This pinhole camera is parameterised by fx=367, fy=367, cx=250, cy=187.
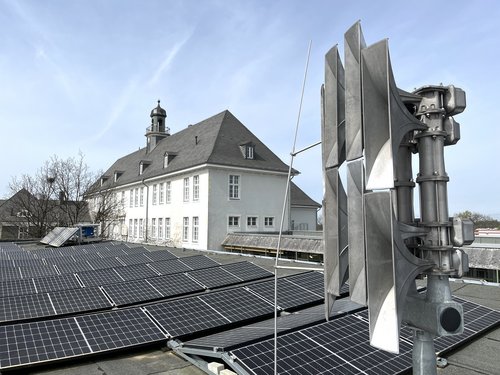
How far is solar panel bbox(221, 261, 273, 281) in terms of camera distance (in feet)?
29.8

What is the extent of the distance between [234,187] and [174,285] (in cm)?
2953

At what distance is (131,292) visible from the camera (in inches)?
309

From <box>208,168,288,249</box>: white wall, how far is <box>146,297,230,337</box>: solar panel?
29263mm

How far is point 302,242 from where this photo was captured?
26547 mm

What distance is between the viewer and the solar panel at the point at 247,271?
9.08m

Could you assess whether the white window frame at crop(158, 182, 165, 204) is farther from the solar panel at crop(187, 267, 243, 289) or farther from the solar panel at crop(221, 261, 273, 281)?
the solar panel at crop(187, 267, 243, 289)

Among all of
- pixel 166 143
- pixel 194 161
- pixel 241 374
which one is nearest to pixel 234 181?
pixel 194 161

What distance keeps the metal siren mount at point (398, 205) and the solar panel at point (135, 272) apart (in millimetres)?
8546

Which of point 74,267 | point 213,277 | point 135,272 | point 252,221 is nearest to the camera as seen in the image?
point 213,277

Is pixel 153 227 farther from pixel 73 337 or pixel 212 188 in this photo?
pixel 73 337

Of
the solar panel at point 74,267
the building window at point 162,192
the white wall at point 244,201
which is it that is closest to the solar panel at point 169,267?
the solar panel at point 74,267

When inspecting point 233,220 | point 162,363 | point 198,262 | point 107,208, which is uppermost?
point 107,208

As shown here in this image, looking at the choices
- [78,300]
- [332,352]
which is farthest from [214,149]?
[332,352]

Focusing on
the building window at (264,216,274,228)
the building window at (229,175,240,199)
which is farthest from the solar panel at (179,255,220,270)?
the building window at (264,216,274,228)
